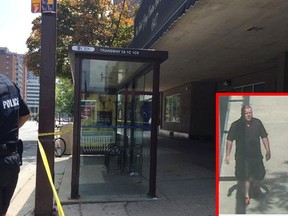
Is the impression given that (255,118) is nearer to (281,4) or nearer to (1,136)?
(1,136)

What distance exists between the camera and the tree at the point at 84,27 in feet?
62.4

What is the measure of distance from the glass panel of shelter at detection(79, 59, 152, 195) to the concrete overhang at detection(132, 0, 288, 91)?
1.36m

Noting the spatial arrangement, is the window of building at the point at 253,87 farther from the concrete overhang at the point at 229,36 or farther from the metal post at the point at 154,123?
the metal post at the point at 154,123

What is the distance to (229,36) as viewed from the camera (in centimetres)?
882

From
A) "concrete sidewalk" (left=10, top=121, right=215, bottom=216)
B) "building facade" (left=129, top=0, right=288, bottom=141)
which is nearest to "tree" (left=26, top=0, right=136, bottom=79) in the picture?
"building facade" (left=129, top=0, right=288, bottom=141)

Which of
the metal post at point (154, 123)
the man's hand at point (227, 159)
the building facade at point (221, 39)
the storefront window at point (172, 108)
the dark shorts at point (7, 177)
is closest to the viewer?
the dark shorts at point (7, 177)

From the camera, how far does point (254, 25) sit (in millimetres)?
7754

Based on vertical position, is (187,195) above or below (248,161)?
below

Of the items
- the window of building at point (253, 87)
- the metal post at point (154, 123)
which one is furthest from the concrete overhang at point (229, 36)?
the metal post at point (154, 123)

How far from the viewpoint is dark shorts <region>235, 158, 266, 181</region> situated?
404cm

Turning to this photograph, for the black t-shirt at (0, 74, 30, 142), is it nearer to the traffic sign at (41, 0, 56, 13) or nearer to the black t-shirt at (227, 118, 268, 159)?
the black t-shirt at (227, 118, 268, 159)

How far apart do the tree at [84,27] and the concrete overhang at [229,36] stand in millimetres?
5791

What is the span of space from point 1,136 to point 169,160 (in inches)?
366

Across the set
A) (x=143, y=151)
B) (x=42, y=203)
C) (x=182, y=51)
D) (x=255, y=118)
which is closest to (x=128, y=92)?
(x=143, y=151)
